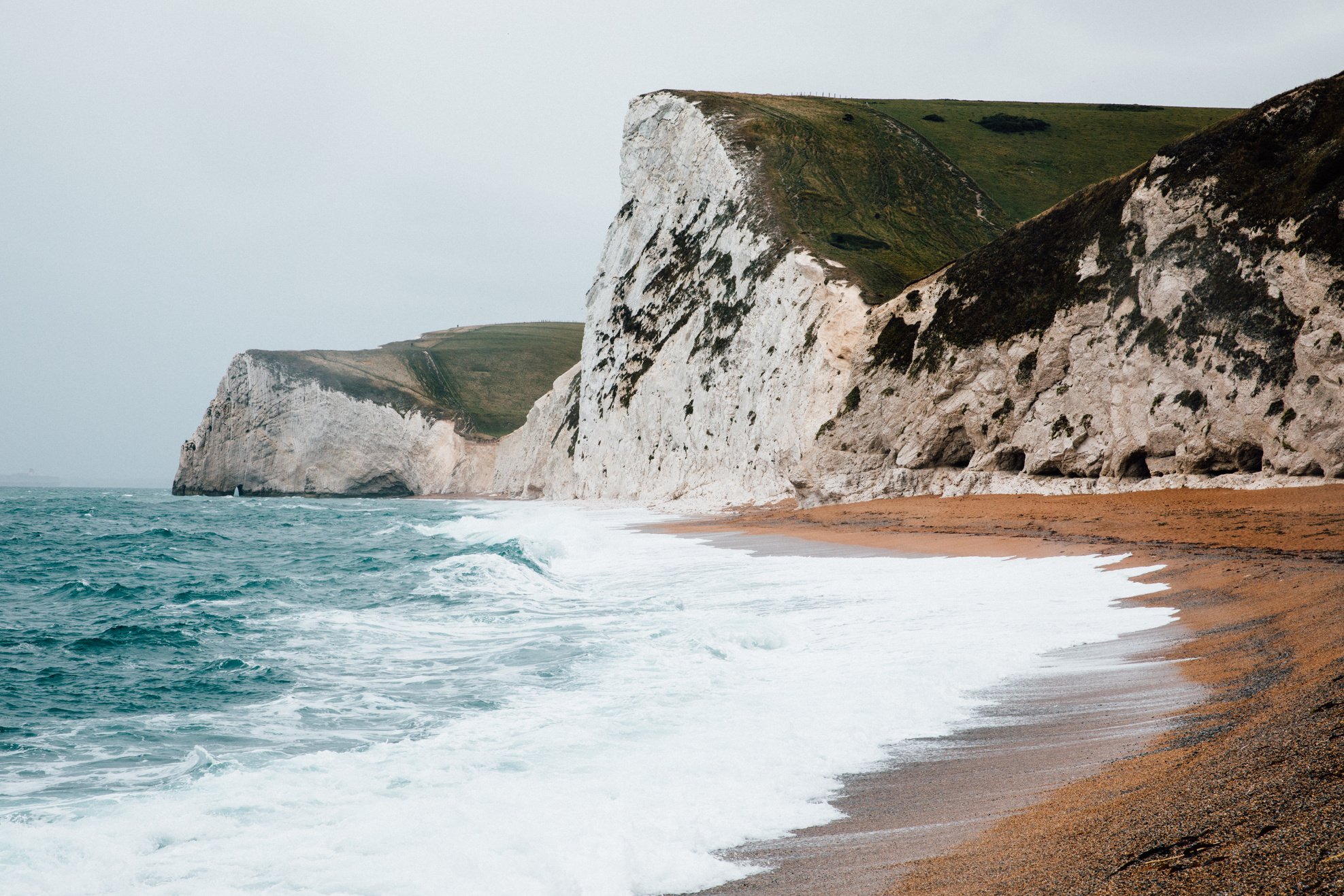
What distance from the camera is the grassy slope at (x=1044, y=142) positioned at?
58750 mm

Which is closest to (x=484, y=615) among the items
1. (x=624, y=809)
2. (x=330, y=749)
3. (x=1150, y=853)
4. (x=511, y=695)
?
(x=511, y=695)

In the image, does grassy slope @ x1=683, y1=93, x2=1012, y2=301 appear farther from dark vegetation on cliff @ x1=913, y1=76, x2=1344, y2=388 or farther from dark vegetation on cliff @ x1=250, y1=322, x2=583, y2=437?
dark vegetation on cliff @ x1=250, y1=322, x2=583, y2=437

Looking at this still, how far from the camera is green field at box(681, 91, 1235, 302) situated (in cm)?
4444

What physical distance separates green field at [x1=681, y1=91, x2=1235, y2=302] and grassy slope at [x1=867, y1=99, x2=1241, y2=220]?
14 centimetres

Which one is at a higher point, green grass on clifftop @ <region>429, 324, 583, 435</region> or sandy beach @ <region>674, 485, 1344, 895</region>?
green grass on clifftop @ <region>429, 324, 583, 435</region>

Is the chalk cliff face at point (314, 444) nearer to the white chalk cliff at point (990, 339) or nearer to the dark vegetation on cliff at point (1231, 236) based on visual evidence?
the white chalk cliff at point (990, 339)

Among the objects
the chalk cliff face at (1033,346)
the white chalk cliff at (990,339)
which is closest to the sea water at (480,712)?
the chalk cliff face at (1033,346)

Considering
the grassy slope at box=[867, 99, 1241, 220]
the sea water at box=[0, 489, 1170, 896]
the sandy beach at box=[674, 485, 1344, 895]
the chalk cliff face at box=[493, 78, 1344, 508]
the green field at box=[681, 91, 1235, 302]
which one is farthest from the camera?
the grassy slope at box=[867, 99, 1241, 220]

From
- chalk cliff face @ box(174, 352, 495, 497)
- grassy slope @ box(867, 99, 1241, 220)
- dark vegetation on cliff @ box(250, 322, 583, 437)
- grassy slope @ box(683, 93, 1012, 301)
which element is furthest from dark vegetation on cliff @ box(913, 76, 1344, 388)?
dark vegetation on cliff @ box(250, 322, 583, 437)

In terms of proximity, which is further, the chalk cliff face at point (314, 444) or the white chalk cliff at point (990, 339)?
the chalk cliff face at point (314, 444)

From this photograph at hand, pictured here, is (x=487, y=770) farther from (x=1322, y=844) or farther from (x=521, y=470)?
(x=521, y=470)

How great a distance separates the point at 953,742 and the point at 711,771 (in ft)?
5.64

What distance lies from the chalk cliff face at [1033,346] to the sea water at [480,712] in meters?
8.60

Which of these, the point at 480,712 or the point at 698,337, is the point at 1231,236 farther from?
the point at 698,337
